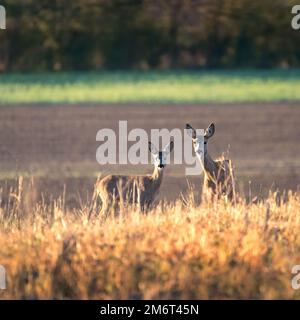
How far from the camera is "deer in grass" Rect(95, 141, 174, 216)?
48.8 ft

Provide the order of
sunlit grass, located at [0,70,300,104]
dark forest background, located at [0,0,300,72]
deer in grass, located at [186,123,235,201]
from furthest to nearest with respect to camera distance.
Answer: dark forest background, located at [0,0,300,72] → sunlit grass, located at [0,70,300,104] → deer in grass, located at [186,123,235,201]

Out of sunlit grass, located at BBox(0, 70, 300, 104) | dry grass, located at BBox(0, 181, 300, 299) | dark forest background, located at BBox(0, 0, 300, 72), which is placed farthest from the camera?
dark forest background, located at BBox(0, 0, 300, 72)

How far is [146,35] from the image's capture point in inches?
1959

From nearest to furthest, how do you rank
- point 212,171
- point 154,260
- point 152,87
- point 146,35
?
1. point 154,260
2. point 212,171
3. point 152,87
4. point 146,35

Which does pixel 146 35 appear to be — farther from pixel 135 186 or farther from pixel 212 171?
pixel 212 171

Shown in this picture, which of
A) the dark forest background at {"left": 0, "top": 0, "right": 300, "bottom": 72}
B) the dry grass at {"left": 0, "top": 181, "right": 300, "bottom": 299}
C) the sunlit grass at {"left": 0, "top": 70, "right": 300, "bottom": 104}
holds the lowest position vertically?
the dry grass at {"left": 0, "top": 181, "right": 300, "bottom": 299}

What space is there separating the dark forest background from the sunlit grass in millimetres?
2311

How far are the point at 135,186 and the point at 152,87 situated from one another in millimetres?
24342

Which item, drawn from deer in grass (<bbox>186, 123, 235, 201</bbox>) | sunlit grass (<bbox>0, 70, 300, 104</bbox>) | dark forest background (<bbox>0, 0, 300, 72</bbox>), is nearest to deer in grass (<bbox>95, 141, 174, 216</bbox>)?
deer in grass (<bbox>186, 123, 235, 201</bbox>)

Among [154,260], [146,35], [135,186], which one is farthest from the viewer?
[146,35]

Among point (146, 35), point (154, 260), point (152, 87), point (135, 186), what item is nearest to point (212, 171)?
point (135, 186)

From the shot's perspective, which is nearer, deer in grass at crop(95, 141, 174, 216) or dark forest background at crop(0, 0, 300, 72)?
deer in grass at crop(95, 141, 174, 216)

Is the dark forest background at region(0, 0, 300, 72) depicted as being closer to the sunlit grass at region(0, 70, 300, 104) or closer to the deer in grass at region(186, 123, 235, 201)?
the sunlit grass at region(0, 70, 300, 104)
